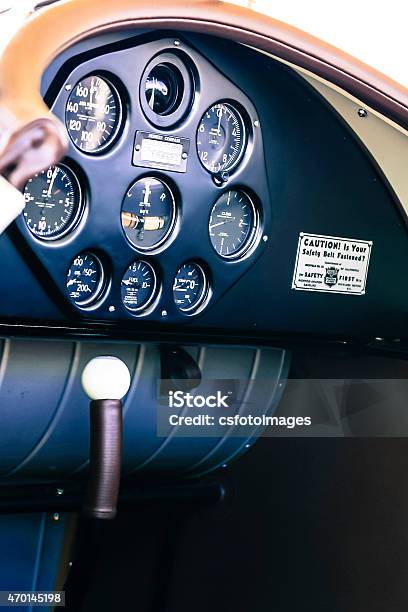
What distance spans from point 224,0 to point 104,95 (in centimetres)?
26

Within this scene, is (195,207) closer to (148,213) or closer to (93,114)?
(148,213)

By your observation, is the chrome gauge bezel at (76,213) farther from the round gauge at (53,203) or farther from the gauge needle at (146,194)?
the gauge needle at (146,194)

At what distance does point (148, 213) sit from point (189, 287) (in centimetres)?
18

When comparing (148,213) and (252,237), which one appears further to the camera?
(252,237)

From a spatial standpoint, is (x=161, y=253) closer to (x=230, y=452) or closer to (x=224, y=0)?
(x=224, y=0)

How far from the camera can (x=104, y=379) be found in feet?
5.90

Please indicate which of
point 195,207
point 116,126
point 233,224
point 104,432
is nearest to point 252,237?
point 233,224

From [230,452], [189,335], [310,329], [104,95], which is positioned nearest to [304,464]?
[230,452]

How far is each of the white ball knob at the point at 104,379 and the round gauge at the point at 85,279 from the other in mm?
117

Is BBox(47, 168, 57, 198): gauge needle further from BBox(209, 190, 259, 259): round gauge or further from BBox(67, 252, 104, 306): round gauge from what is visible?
BBox(209, 190, 259, 259): round gauge

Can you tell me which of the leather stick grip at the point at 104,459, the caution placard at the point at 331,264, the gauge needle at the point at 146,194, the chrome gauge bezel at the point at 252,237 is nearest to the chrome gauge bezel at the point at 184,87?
the gauge needle at the point at 146,194

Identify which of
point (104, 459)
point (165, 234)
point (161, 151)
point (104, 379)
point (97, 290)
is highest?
point (161, 151)

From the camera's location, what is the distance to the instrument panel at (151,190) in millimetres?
1710

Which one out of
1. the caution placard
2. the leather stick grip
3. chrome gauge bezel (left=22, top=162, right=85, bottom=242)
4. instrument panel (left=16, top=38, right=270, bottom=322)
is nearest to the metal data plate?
instrument panel (left=16, top=38, right=270, bottom=322)
